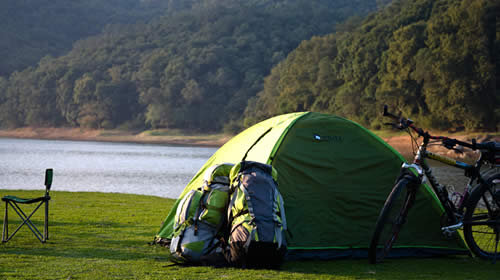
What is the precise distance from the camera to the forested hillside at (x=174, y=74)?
320 ft

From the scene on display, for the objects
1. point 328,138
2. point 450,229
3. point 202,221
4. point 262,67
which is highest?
point 328,138

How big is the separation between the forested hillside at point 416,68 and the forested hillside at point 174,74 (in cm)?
2623

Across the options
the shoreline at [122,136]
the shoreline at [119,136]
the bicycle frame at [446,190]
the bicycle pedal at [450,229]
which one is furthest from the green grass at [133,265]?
the shoreline at [119,136]

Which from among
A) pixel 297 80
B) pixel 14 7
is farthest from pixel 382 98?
pixel 14 7

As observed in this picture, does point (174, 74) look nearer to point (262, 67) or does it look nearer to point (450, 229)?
point (262, 67)

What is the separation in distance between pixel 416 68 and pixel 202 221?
5059 centimetres

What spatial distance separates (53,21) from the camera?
157250 mm

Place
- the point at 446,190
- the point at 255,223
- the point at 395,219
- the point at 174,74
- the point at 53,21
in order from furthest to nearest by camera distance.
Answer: the point at 53,21 → the point at 174,74 → the point at 446,190 → the point at 395,219 → the point at 255,223

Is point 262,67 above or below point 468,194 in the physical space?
below

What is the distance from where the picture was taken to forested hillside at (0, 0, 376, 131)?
97.7 meters

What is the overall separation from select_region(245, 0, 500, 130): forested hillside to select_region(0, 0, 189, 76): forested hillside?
285ft

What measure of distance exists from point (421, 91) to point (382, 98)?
3776mm

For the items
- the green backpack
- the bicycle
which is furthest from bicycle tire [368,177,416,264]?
the green backpack

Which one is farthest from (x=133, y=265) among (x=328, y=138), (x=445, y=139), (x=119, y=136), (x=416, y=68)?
(x=119, y=136)
